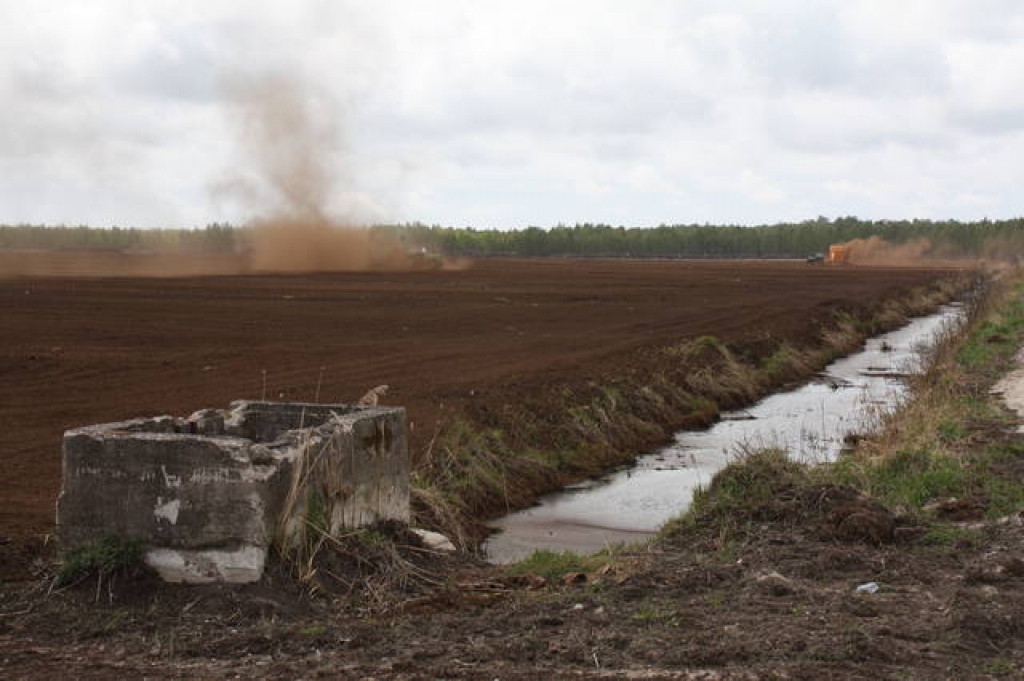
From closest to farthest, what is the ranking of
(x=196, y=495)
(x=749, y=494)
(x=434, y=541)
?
1. (x=196, y=495)
2. (x=434, y=541)
3. (x=749, y=494)

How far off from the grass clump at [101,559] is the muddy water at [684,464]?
15.0 ft

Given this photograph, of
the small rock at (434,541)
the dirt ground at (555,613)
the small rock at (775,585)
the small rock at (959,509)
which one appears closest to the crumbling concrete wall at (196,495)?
the dirt ground at (555,613)

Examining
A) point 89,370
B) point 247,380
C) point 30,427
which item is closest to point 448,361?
point 247,380

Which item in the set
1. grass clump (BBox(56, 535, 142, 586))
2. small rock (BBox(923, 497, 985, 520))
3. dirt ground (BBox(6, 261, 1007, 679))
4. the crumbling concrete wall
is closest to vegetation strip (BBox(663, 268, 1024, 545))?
small rock (BBox(923, 497, 985, 520))

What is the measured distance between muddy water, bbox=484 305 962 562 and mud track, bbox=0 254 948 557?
2.29 metres

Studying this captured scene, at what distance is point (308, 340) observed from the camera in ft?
96.5

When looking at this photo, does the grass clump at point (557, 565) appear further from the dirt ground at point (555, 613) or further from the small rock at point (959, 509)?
the small rock at point (959, 509)

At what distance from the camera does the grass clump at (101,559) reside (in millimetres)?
9023

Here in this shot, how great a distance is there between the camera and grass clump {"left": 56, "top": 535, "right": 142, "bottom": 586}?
9023 mm

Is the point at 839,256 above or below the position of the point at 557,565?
above

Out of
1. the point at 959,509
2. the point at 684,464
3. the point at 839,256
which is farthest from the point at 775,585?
the point at 839,256

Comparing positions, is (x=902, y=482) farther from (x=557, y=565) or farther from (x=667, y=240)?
(x=667, y=240)

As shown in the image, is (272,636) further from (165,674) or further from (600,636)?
(600,636)

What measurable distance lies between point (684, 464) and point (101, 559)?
1110 centimetres
